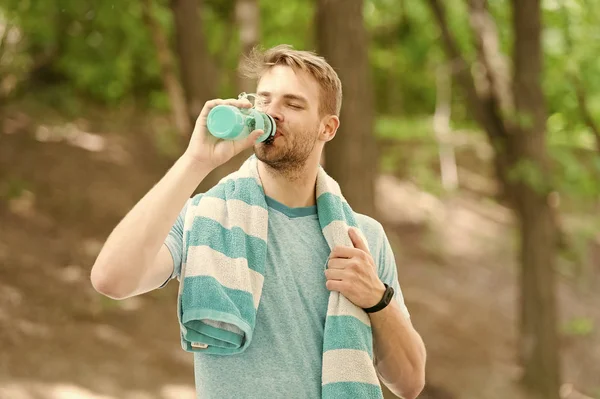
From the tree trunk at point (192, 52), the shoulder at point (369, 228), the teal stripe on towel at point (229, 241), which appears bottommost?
the teal stripe on towel at point (229, 241)

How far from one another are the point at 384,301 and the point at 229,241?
37 cm

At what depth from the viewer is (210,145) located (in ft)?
5.03

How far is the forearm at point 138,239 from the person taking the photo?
1424 millimetres

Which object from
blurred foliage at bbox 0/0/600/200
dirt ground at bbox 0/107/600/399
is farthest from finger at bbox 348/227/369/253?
blurred foliage at bbox 0/0/600/200

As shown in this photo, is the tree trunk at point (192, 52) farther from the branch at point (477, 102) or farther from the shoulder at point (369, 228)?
the shoulder at point (369, 228)

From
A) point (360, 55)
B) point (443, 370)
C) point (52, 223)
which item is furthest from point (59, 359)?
point (443, 370)

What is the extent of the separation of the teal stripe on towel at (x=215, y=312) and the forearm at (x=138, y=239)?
0.40 feet

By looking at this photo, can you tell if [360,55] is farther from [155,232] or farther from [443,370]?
[443,370]

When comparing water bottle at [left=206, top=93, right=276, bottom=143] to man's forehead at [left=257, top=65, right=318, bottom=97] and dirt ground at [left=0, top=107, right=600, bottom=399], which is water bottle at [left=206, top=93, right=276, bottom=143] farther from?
dirt ground at [left=0, top=107, right=600, bottom=399]


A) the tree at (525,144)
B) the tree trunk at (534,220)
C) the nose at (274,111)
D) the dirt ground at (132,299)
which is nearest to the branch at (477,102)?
the tree at (525,144)

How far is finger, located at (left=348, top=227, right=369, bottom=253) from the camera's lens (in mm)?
1715

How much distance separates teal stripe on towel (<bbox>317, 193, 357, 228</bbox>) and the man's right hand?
29 cm

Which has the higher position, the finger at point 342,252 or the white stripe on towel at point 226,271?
the finger at point 342,252

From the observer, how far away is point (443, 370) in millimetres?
7578
